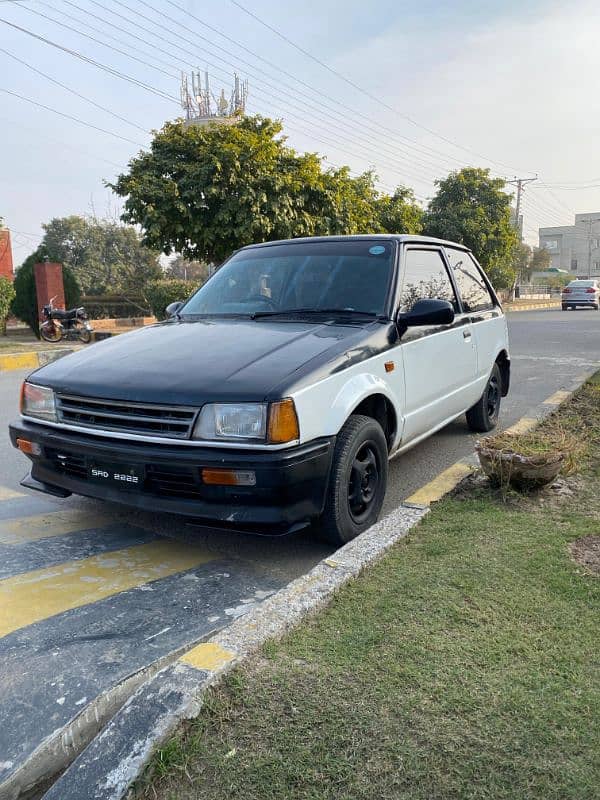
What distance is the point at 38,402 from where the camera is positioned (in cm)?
366

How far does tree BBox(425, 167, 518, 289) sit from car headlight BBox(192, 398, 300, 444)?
30.3m

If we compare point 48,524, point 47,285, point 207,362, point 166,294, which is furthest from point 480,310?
point 166,294

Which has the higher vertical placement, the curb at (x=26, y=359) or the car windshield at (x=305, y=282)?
the car windshield at (x=305, y=282)

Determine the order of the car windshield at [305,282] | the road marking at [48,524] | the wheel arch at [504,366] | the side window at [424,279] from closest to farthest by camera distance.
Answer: the road marking at [48,524]
the car windshield at [305,282]
the side window at [424,279]
the wheel arch at [504,366]

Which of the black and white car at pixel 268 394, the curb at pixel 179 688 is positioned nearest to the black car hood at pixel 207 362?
the black and white car at pixel 268 394

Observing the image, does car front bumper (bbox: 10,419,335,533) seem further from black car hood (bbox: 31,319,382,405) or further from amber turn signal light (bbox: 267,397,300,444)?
black car hood (bbox: 31,319,382,405)

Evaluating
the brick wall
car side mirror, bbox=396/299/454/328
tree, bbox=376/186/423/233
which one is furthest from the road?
tree, bbox=376/186/423/233

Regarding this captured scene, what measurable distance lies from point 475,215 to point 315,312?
97.7 ft

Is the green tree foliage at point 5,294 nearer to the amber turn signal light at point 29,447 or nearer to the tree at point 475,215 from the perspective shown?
the amber turn signal light at point 29,447

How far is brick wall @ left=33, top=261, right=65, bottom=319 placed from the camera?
656 inches

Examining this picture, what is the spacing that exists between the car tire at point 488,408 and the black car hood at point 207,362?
93.9 inches

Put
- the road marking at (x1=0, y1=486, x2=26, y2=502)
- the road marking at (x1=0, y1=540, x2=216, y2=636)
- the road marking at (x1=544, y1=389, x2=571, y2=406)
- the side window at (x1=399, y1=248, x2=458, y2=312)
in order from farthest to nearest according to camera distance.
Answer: the road marking at (x1=544, y1=389, x2=571, y2=406)
the road marking at (x1=0, y1=486, x2=26, y2=502)
the side window at (x1=399, y1=248, x2=458, y2=312)
the road marking at (x1=0, y1=540, x2=216, y2=636)

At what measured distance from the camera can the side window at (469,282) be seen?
17.9 ft

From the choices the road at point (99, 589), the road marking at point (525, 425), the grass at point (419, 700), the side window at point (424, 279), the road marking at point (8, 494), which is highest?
the side window at point (424, 279)
